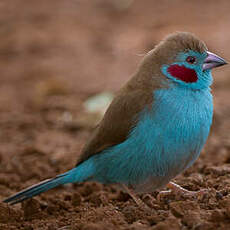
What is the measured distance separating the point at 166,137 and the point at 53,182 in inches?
41.6

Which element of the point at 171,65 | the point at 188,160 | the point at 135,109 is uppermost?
the point at 171,65

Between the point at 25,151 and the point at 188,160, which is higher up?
the point at 188,160

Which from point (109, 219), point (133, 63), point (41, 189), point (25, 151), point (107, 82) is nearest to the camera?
point (109, 219)

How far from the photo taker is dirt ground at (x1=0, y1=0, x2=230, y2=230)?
3.94 metres

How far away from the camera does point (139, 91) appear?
4293 millimetres

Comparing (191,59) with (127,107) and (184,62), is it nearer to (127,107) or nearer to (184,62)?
(184,62)

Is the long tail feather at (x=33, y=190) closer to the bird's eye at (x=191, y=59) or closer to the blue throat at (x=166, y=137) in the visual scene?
the blue throat at (x=166, y=137)

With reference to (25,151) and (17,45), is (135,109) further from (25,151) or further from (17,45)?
(17,45)

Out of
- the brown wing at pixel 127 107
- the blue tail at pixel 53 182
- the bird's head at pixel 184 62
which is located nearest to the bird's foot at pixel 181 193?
the brown wing at pixel 127 107

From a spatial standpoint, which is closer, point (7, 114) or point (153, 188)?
point (153, 188)

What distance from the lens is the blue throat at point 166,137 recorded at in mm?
4051

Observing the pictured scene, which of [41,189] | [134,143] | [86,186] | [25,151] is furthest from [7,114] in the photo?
[134,143]

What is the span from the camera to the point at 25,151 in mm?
6172

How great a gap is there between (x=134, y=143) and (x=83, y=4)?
9.05 metres
